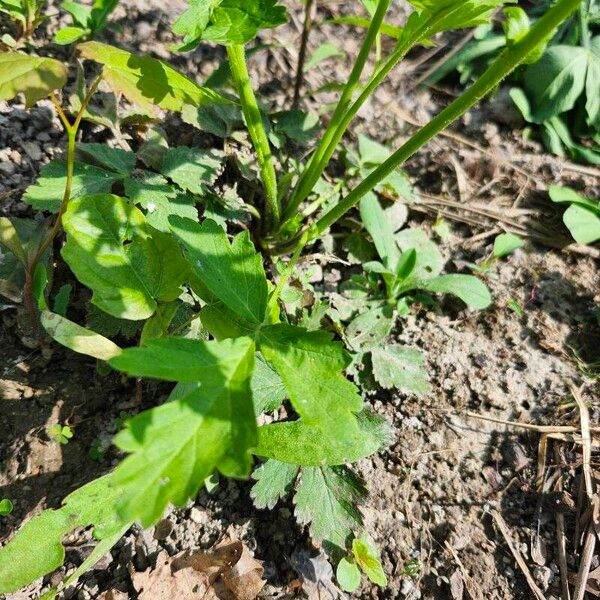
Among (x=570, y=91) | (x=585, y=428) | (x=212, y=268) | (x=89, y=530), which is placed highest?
(x=570, y=91)

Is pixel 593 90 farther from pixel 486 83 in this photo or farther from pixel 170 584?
pixel 170 584

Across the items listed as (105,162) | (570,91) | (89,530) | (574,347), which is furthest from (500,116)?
A: (89,530)

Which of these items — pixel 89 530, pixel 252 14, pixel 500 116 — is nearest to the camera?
pixel 252 14

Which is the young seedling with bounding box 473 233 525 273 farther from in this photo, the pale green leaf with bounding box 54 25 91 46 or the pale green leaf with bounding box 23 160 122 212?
the pale green leaf with bounding box 54 25 91 46

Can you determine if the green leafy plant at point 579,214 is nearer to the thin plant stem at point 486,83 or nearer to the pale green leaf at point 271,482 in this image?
the thin plant stem at point 486,83

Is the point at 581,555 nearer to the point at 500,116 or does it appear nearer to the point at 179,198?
the point at 179,198

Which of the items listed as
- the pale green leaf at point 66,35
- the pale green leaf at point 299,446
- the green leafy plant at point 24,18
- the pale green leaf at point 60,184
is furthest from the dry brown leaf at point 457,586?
the green leafy plant at point 24,18

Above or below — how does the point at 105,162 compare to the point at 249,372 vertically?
below
